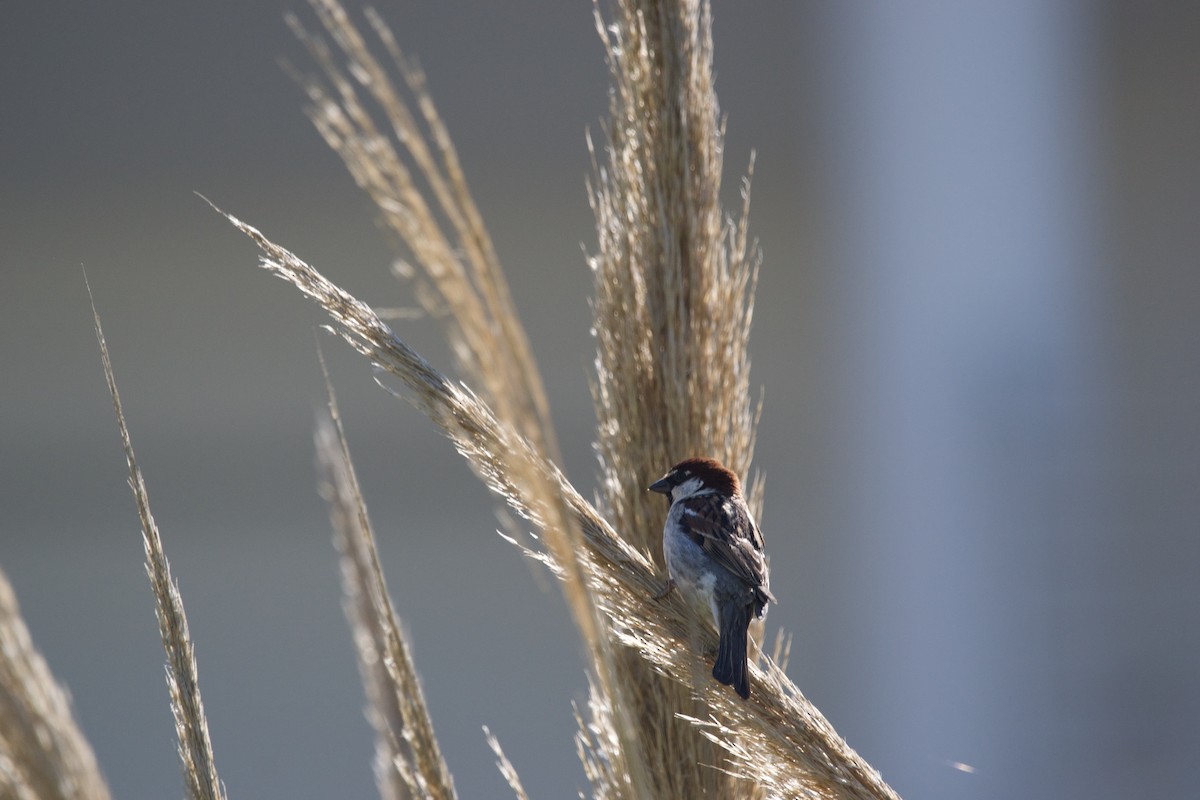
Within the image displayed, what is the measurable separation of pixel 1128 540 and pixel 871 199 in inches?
52.2

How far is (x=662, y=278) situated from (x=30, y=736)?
50cm

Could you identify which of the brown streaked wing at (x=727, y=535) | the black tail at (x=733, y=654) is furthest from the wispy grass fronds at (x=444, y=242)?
the brown streaked wing at (x=727, y=535)

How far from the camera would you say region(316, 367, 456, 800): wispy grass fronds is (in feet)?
1.93

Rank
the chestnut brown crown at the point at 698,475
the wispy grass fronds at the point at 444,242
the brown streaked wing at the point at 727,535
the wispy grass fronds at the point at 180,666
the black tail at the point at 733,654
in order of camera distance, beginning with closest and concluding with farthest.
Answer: the wispy grass fronds at the point at 444,242 < the wispy grass fronds at the point at 180,666 < the black tail at the point at 733,654 < the chestnut brown crown at the point at 698,475 < the brown streaked wing at the point at 727,535

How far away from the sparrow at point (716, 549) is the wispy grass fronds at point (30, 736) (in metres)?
0.52

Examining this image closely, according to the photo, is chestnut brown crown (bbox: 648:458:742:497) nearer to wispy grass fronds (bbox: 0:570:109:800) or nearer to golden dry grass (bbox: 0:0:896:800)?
golden dry grass (bbox: 0:0:896:800)

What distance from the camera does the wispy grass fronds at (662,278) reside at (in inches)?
29.1

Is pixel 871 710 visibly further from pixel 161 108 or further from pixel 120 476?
pixel 161 108

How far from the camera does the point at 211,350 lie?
3678 mm

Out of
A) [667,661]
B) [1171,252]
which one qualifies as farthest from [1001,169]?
[667,661]

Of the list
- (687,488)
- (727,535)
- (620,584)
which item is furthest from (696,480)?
(620,584)

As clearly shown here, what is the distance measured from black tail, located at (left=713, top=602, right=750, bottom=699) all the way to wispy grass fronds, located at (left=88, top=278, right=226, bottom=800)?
0.29 meters

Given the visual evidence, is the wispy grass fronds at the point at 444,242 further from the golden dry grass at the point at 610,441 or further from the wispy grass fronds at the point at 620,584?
the wispy grass fronds at the point at 620,584

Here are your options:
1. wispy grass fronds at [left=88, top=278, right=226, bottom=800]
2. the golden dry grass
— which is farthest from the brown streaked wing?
wispy grass fronds at [left=88, top=278, right=226, bottom=800]
